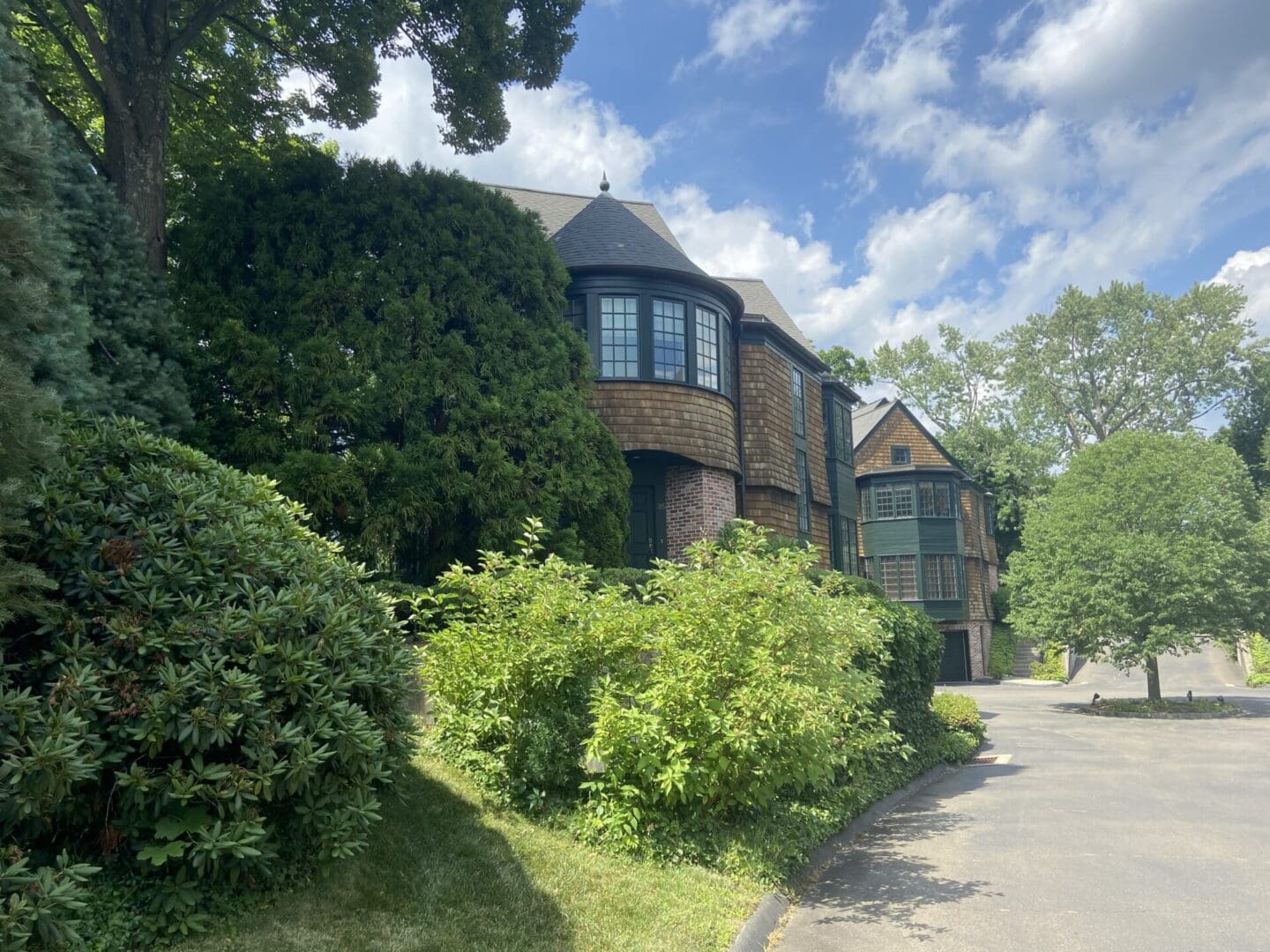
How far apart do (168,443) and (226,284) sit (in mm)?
7020

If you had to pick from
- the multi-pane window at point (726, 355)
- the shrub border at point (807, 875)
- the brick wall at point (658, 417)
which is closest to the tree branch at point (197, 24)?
the brick wall at point (658, 417)

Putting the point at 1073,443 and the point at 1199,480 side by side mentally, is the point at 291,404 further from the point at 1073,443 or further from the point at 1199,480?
the point at 1073,443

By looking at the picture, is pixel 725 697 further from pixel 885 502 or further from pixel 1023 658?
pixel 1023 658

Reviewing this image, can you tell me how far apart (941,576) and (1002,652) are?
7543 millimetres

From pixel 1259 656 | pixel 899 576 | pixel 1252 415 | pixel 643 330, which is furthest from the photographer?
pixel 1252 415

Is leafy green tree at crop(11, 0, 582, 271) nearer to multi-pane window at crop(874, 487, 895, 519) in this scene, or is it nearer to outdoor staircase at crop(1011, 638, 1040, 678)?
multi-pane window at crop(874, 487, 895, 519)

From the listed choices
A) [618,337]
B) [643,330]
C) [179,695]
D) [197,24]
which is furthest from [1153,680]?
[179,695]

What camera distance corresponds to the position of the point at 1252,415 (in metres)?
49.2

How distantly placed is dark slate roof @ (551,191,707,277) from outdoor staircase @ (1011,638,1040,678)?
3454 centimetres

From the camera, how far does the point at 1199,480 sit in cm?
2670

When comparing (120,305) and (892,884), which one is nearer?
(892,884)

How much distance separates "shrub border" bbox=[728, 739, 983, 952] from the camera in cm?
592

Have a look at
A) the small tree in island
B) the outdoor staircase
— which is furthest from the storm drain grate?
the outdoor staircase

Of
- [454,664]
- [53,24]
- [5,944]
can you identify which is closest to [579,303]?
[53,24]
